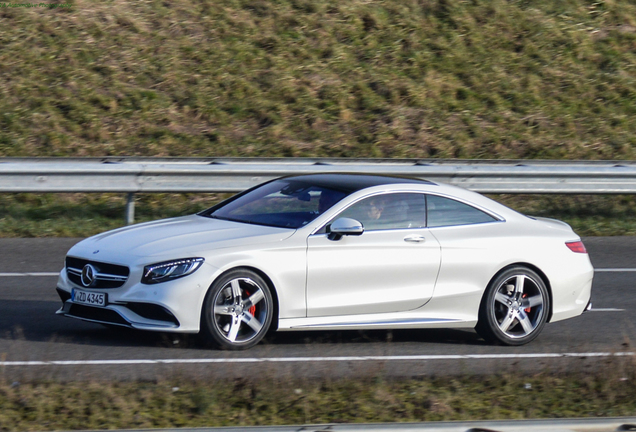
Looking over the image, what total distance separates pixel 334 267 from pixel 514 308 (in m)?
1.67

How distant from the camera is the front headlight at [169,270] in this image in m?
6.57

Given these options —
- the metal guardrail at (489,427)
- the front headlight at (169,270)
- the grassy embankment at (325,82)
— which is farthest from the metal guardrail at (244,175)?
the metal guardrail at (489,427)

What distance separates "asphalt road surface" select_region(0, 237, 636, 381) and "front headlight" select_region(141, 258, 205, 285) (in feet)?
1.85

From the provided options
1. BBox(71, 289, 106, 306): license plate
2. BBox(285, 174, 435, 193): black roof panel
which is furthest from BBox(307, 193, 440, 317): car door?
BBox(71, 289, 106, 306): license plate

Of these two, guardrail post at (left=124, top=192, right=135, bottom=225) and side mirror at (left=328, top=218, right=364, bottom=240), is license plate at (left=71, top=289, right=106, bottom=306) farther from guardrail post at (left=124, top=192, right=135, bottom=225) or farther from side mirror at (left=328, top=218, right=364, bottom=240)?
guardrail post at (left=124, top=192, right=135, bottom=225)

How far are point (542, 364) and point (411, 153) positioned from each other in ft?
32.1

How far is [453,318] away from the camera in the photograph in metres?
7.43

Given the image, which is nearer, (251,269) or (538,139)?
(251,269)

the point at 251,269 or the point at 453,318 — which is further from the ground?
the point at 251,269

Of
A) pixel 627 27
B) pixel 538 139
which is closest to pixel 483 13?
pixel 627 27

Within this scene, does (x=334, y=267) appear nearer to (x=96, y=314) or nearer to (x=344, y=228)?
(x=344, y=228)

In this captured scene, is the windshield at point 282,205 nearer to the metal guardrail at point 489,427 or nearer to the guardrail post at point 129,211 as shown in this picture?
the metal guardrail at point 489,427

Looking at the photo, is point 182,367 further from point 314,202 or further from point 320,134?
point 320,134

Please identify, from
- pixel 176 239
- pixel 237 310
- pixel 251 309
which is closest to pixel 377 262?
pixel 251 309
